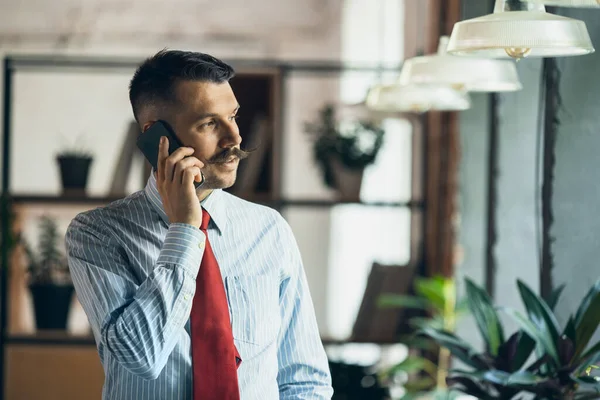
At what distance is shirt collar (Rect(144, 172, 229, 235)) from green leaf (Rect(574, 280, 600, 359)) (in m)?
0.77

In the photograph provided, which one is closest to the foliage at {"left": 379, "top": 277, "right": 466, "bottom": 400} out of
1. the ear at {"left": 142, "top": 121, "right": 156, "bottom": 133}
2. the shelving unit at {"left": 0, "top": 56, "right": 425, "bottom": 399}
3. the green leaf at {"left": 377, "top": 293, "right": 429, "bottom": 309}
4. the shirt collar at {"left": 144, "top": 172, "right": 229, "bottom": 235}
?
the green leaf at {"left": 377, "top": 293, "right": 429, "bottom": 309}

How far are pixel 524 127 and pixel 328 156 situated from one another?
3.34 feet

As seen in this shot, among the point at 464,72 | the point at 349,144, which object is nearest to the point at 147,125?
the point at 464,72

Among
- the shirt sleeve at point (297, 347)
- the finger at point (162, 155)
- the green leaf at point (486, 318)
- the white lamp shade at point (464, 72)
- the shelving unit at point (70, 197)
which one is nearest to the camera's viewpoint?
the finger at point (162, 155)

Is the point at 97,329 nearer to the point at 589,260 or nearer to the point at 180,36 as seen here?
the point at 589,260

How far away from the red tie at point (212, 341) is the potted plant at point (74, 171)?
248 centimetres

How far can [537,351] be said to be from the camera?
6.89 ft

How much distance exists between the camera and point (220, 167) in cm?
144

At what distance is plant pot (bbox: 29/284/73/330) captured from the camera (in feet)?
12.4

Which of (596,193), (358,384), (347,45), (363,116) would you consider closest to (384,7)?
(347,45)

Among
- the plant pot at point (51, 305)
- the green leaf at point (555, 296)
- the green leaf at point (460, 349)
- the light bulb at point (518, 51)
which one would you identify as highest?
the light bulb at point (518, 51)

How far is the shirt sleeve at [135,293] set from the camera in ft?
4.31

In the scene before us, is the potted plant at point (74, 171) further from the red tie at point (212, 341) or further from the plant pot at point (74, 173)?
the red tie at point (212, 341)

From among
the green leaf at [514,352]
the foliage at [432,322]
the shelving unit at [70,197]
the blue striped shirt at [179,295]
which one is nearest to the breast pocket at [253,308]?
the blue striped shirt at [179,295]
